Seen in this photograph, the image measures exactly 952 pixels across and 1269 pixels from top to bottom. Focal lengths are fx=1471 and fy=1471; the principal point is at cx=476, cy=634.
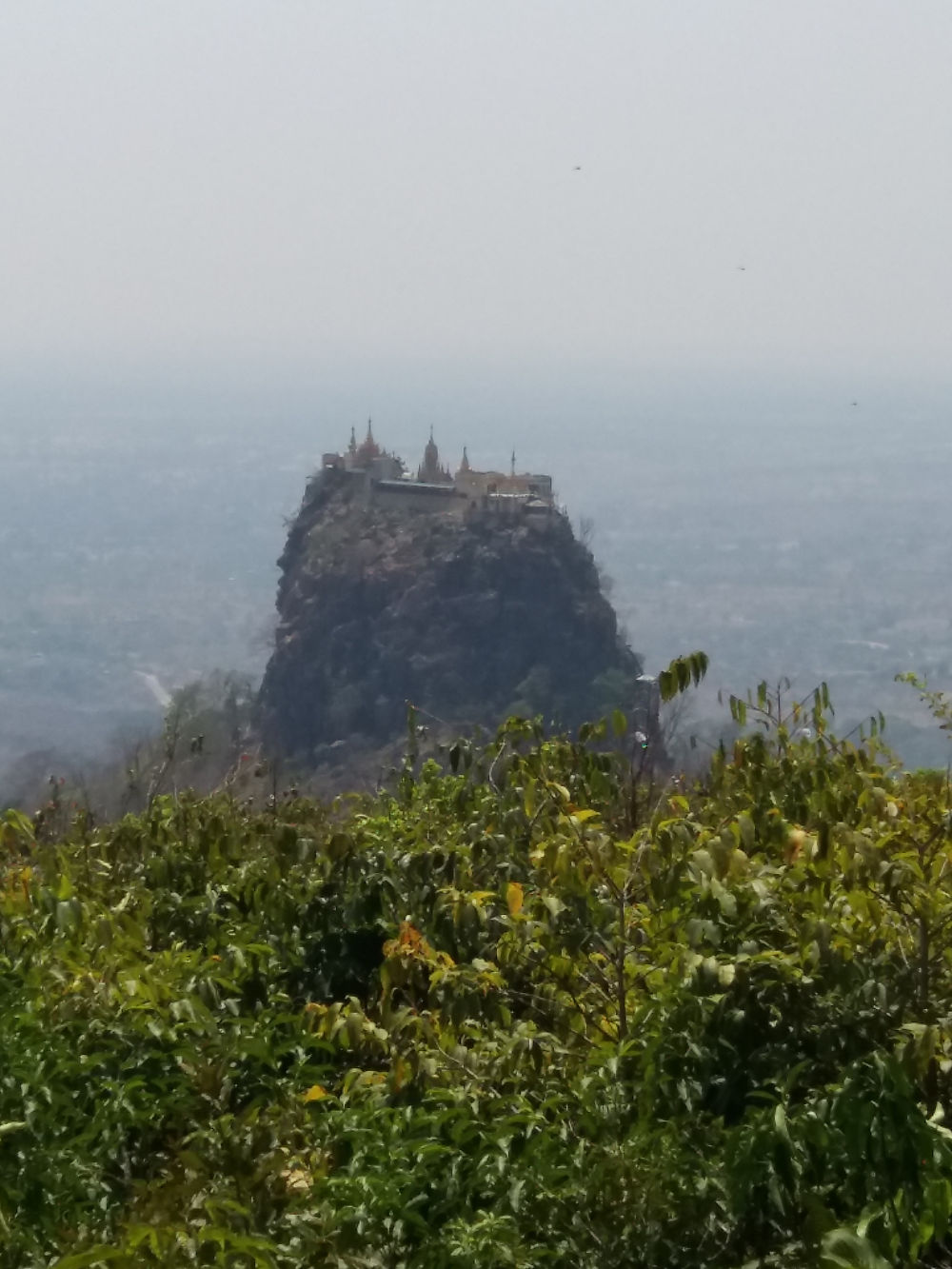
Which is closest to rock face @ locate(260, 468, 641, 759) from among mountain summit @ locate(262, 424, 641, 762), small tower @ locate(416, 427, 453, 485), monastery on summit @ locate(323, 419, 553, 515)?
mountain summit @ locate(262, 424, 641, 762)

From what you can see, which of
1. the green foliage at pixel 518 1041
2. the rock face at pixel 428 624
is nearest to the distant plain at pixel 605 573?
the rock face at pixel 428 624

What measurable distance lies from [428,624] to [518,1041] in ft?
267

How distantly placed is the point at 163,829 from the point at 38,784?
5811cm

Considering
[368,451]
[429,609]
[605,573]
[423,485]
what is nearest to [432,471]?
[423,485]

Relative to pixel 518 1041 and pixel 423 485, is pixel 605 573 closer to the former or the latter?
pixel 423 485

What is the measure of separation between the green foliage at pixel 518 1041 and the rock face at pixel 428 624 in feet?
246

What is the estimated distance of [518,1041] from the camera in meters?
3.44

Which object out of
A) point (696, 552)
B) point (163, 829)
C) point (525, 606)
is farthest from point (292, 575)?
point (163, 829)

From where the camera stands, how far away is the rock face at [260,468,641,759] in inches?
3241

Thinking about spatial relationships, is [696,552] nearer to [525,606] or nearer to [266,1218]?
[525,606]

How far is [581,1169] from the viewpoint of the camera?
2898mm

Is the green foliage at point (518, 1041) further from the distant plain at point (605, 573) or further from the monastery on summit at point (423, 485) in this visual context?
the monastery on summit at point (423, 485)

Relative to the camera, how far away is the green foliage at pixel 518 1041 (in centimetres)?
271

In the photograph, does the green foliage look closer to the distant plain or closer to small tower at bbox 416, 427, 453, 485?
the distant plain
